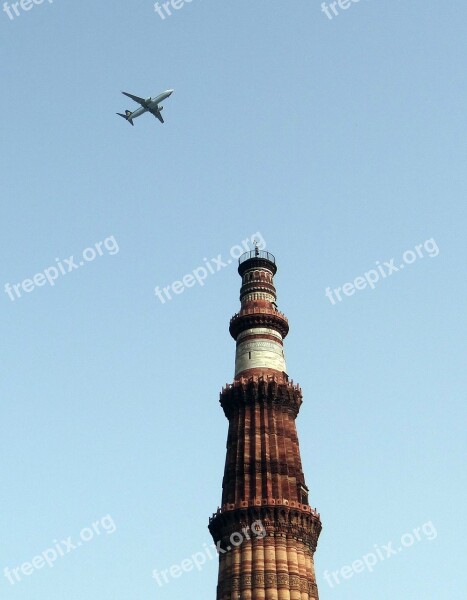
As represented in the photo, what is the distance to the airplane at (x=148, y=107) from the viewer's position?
74.2m

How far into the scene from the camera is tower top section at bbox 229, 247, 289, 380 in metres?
55.5

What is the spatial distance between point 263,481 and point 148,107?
45.0m

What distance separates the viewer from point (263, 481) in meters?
48.9

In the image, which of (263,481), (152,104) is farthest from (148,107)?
(263,481)

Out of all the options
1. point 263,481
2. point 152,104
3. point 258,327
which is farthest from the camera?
point 152,104

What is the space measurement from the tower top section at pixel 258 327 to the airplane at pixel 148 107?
23.8 meters

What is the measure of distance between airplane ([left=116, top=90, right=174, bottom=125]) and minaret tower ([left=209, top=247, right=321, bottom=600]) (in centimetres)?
2795

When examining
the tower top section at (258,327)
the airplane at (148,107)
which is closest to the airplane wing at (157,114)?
the airplane at (148,107)

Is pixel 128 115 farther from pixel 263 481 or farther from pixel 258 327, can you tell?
pixel 263 481

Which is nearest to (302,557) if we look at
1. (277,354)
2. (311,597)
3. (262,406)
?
(311,597)

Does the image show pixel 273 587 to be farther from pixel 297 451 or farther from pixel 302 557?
pixel 297 451

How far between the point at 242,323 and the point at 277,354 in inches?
167

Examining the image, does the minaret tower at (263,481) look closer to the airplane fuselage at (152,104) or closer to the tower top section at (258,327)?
the tower top section at (258,327)

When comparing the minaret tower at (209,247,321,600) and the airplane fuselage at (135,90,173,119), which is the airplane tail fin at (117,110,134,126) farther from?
the minaret tower at (209,247,321,600)
